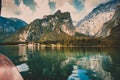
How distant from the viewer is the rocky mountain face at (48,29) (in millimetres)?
5876

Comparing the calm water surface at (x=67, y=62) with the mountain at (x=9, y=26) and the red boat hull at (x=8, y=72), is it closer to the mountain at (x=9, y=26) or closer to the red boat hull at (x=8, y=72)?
the mountain at (x=9, y=26)

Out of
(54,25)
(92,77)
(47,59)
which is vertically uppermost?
(54,25)

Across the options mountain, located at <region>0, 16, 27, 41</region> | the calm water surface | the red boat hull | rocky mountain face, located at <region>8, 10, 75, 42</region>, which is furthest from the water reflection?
the red boat hull

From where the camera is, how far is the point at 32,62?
6234 mm

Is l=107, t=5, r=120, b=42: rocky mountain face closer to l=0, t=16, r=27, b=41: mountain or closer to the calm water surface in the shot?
the calm water surface

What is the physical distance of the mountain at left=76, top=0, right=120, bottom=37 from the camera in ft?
18.5

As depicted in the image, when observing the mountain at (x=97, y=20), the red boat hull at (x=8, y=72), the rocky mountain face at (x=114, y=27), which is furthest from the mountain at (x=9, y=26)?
the red boat hull at (x=8, y=72)

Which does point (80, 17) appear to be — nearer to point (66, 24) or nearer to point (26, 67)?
point (66, 24)

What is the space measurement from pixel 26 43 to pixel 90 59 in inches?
64.4

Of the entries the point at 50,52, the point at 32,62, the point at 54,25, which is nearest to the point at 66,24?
the point at 54,25

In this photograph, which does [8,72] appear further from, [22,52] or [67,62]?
[22,52]

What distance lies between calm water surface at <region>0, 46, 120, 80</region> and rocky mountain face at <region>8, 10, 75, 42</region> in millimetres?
294

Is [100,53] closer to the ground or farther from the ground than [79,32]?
closer to the ground

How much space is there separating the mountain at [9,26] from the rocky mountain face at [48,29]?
145 millimetres
